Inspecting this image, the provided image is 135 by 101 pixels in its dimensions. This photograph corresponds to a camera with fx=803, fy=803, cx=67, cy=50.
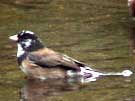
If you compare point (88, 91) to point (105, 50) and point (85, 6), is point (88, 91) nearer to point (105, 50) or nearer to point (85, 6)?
point (105, 50)

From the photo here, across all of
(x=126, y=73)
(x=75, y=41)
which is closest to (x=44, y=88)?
(x=126, y=73)

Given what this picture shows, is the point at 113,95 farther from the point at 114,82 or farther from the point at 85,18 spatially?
the point at 85,18

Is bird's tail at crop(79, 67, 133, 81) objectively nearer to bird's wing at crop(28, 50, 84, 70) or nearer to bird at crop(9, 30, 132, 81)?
bird at crop(9, 30, 132, 81)

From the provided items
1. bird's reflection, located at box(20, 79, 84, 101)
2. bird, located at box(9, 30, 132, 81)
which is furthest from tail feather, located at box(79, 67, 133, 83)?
bird's reflection, located at box(20, 79, 84, 101)

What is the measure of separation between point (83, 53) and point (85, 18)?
3.25 meters

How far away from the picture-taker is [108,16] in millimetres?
16281

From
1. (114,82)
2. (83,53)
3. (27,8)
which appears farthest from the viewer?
(27,8)

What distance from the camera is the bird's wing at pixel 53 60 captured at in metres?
11.7

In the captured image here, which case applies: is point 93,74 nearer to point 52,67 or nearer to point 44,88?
point 52,67

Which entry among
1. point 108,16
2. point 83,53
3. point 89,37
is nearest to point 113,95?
point 83,53

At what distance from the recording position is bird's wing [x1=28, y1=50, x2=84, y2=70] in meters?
11.7

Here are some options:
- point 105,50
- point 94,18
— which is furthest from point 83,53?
point 94,18

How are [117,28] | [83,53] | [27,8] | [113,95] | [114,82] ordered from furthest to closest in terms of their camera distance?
[27,8], [117,28], [83,53], [114,82], [113,95]

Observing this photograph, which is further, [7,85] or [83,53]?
[83,53]
